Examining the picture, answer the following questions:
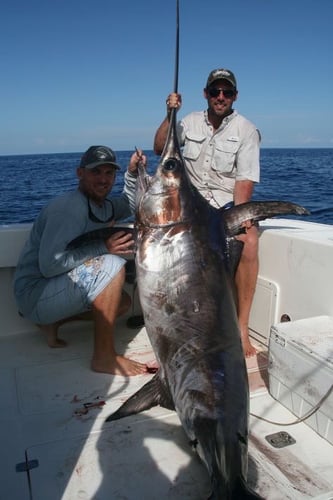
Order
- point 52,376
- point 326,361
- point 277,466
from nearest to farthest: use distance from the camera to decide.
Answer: point 277,466
point 326,361
point 52,376

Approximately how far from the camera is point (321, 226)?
147 inches

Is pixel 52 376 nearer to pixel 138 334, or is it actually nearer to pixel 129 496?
pixel 138 334

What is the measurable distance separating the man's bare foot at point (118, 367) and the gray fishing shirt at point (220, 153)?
1510 mm

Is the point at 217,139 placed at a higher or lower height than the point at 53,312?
higher

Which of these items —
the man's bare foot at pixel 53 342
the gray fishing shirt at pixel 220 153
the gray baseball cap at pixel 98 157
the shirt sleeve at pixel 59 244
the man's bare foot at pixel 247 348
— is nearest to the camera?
the shirt sleeve at pixel 59 244

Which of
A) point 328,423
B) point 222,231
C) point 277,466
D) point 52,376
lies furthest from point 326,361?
point 52,376

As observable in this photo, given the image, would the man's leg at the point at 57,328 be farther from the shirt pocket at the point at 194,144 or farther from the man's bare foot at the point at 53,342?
the shirt pocket at the point at 194,144

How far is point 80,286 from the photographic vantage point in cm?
285

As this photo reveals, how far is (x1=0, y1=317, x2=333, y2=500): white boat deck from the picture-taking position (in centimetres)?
184

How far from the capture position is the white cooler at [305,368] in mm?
2199

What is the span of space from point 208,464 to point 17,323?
2271 millimetres

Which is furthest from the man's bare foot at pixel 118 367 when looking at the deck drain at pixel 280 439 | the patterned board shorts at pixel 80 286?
the deck drain at pixel 280 439

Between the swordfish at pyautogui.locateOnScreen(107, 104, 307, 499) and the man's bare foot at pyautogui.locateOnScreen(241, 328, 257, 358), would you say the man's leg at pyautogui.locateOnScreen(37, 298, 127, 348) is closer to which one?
the man's bare foot at pyautogui.locateOnScreen(241, 328, 257, 358)

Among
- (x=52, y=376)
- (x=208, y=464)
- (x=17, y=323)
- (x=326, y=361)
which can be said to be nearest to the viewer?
(x=208, y=464)
